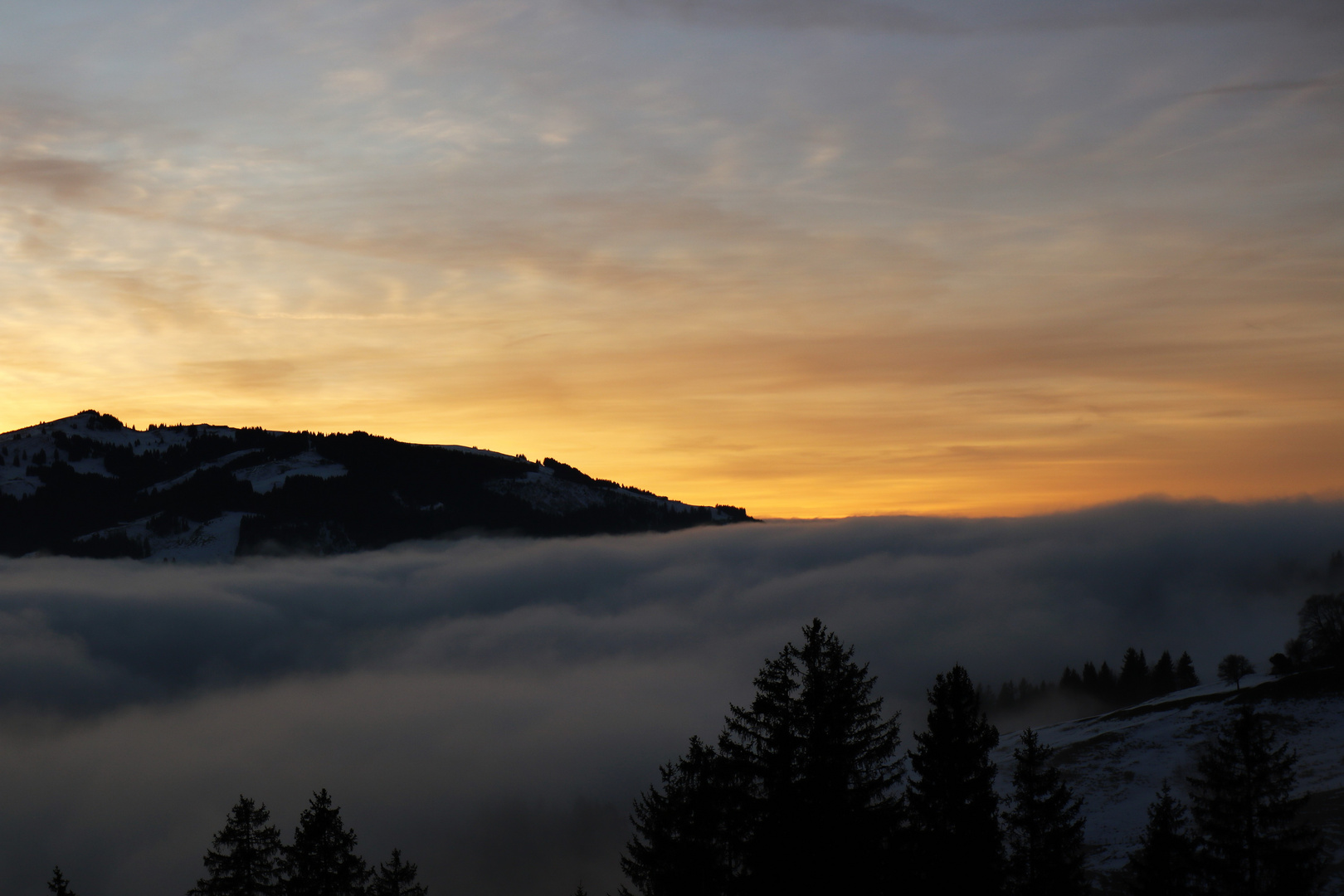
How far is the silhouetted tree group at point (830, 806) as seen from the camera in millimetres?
24922

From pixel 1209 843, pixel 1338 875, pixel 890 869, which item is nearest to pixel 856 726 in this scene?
pixel 890 869

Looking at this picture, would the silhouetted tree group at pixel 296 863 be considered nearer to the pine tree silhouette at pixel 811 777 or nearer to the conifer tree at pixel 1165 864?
the pine tree silhouette at pixel 811 777

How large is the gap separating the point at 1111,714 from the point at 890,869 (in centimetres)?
14018

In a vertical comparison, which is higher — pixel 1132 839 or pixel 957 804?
pixel 957 804

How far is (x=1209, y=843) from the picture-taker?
3997cm

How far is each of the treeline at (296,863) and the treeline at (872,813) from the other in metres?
11.9

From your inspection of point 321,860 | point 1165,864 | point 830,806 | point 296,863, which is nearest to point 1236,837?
point 1165,864

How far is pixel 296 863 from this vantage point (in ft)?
132

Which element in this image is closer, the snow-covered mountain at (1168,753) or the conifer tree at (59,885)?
the conifer tree at (59,885)

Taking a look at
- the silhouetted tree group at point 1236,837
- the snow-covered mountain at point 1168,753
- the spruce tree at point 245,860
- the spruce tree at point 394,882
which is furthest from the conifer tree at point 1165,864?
the snow-covered mountain at point 1168,753

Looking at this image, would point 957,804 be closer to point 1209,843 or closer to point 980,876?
point 980,876

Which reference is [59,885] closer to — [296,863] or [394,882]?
[296,863]

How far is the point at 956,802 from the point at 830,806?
10077 mm

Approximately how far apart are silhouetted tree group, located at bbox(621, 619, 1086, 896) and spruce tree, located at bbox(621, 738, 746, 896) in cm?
4
